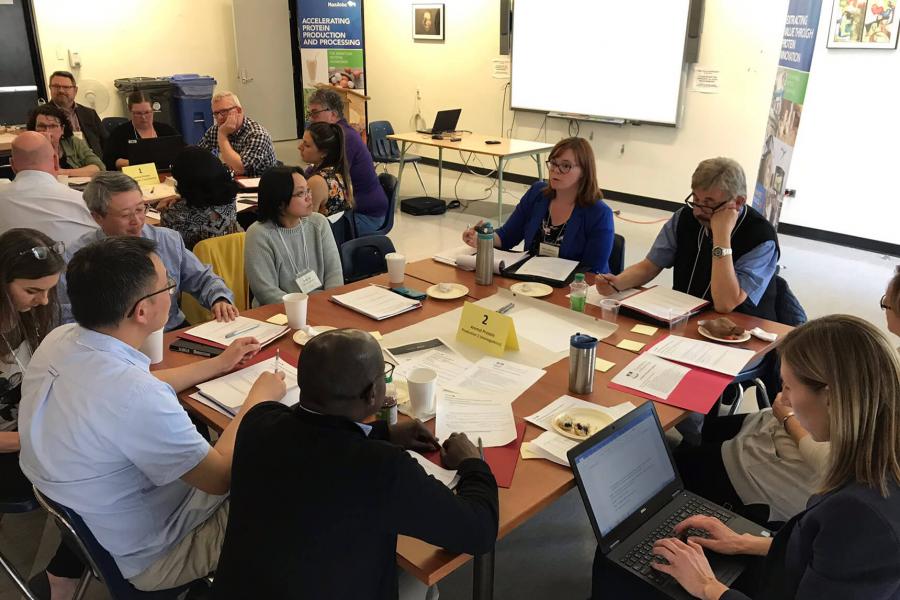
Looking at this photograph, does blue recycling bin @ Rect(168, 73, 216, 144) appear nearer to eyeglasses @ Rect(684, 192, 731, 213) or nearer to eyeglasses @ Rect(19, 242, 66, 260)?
eyeglasses @ Rect(19, 242, 66, 260)

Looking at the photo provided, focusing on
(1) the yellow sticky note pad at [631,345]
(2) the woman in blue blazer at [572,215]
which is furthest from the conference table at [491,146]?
(1) the yellow sticky note pad at [631,345]

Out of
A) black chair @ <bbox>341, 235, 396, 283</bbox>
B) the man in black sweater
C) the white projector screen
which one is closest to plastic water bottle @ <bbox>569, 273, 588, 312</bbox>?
black chair @ <bbox>341, 235, 396, 283</bbox>

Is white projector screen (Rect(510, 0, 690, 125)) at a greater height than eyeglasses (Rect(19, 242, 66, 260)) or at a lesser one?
greater

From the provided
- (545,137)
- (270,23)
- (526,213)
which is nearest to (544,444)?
(526,213)

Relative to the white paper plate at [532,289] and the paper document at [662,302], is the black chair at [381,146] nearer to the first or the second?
the white paper plate at [532,289]

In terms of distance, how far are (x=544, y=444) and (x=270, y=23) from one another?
9.21m

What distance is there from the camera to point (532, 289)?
105 inches

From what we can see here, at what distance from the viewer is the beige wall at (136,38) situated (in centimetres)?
756

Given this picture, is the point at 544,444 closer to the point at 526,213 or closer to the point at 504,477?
the point at 504,477

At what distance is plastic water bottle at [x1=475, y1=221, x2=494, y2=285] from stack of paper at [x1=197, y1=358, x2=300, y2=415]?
96cm

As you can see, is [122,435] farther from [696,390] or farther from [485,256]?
[485,256]

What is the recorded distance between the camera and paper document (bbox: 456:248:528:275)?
284 cm

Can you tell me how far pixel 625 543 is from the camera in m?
1.56

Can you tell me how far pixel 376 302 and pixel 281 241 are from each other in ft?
2.07
